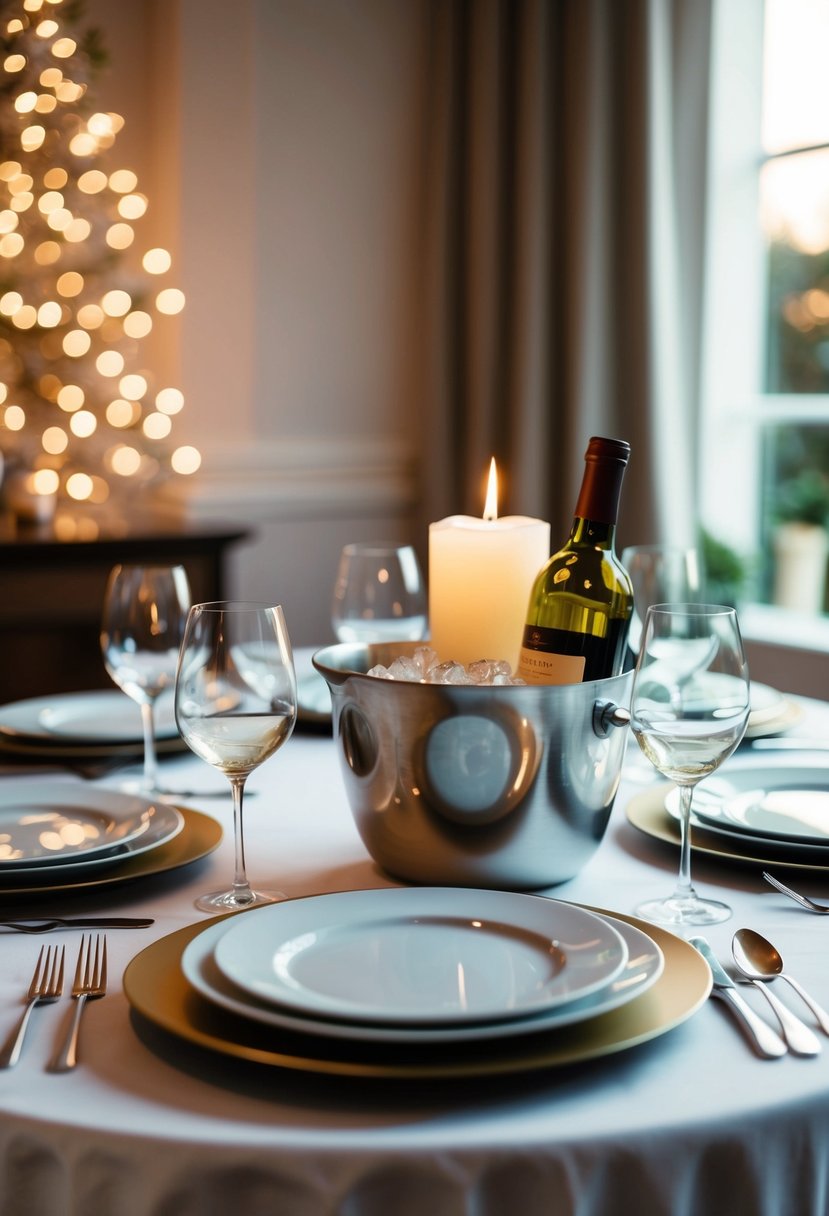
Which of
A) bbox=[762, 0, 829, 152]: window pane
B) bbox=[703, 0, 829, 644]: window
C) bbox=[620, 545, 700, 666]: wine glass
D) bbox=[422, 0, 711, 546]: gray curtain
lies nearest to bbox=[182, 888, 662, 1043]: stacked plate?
bbox=[620, 545, 700, 666]: wine glass

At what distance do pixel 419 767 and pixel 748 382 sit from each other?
2.60 metres

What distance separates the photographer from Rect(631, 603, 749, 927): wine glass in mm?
845

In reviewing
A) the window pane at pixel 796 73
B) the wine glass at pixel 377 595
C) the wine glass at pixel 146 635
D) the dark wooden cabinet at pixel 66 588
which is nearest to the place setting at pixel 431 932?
the wine glass at pixel 146 635

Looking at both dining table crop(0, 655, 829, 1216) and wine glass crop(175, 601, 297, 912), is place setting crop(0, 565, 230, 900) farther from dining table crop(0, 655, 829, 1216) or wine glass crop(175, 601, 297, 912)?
dining table crop(0, 655, 829, 1216)

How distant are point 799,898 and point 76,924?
0.50 meters

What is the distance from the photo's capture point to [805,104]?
119 inches

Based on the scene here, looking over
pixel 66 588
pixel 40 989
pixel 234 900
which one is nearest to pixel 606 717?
pixel 234 900

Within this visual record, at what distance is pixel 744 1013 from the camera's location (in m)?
0.69

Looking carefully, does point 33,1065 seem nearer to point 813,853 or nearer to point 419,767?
point 419,767

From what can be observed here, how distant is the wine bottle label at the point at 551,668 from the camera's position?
0.93 metres

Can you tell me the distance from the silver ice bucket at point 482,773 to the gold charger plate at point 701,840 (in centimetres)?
11

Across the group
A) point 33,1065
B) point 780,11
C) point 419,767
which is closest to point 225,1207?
point 33,1065

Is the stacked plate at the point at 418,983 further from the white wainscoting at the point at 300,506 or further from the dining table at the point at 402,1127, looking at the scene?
the white wainscoting at the point at 300,506

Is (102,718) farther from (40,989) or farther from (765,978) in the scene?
(765,978)
